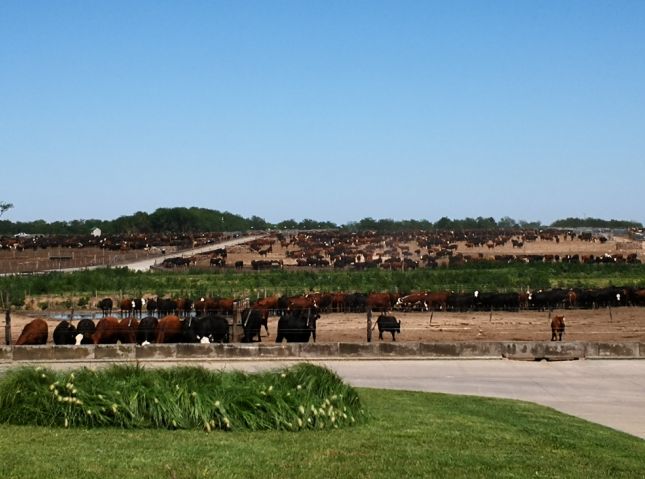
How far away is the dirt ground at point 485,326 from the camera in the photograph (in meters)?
35.3

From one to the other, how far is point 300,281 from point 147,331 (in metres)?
37.5

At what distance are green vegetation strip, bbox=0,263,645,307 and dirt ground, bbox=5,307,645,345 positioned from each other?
10759mm

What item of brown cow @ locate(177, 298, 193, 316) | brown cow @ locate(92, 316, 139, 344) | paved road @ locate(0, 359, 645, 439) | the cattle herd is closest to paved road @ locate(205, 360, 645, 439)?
paved road @ locate(0, 359, 645, 439)

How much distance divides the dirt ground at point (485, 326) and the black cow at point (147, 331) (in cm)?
509

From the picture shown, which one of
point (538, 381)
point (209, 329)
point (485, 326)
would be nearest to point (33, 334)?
point (209, 329)

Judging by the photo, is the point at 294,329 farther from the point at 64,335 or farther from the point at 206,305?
the point at 206,305

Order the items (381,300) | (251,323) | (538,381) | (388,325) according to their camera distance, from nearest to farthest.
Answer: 1. (538,381)
2. (251,323)
3. (388,325)
4. (381,300)

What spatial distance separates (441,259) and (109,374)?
3545 inches

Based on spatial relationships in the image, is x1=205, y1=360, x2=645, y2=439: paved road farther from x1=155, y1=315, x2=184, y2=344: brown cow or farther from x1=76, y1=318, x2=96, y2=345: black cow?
x1=76, y1=318, x2=96, y2=345: black cow

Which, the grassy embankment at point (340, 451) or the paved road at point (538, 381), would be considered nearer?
the grassy embankment at point (340, 451)

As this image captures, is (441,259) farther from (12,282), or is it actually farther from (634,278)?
(12,282)

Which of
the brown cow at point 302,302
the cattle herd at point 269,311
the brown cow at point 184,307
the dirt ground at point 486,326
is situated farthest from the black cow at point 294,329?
the brown cow at point 184,307

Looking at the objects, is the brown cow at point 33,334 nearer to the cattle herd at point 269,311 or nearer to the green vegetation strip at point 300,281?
the cattle herd at point 269,311

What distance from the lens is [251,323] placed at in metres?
33.7
